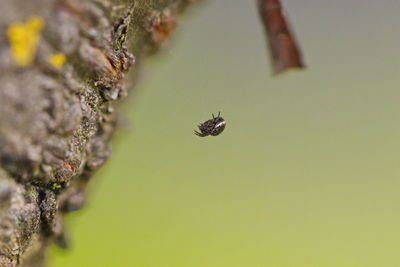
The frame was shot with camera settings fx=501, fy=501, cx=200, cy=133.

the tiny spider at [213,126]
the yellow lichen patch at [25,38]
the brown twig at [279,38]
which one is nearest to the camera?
the yellow lichen patch at [25,38]

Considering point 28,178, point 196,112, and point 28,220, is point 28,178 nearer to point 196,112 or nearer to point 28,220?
point 28,220

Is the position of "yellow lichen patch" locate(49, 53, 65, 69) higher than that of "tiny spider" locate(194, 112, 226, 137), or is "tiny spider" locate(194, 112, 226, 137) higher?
"tiny spider" locate(194, 112, 226, 137)

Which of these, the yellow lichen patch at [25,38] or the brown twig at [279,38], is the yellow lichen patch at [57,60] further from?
the brown twig at [279,38]

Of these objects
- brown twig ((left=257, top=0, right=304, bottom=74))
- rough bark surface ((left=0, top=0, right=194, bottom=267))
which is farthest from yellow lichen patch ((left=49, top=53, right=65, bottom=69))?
brown twig ((left=257, top=0, right=304, bottom=74))

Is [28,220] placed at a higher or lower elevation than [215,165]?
Result: lower

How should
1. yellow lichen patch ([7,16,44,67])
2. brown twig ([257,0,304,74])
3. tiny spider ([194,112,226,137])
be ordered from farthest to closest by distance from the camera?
tiny spider ([194,112,226,137]) → brown twig ([257,0,304,74]) → yellow lichen patch ([7,16,44,67])

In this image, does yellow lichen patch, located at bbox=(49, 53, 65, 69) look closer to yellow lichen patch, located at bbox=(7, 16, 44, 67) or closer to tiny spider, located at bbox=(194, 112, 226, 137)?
yellow lichen patch, located at bbox=(7, 16, 44, 67)

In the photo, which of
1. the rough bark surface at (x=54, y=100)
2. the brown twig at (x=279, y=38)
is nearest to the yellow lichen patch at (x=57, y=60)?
the rough bark surface at (x=54, y=100)

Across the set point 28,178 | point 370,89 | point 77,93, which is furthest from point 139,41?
point 370,89
